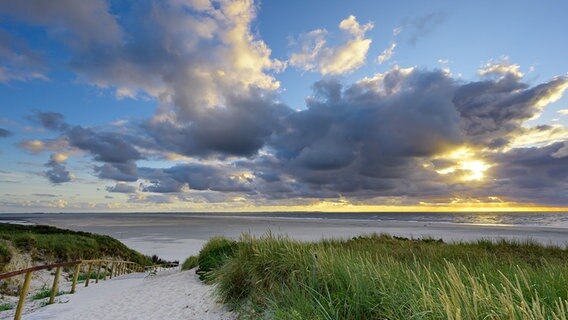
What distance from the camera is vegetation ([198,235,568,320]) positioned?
11.7 feet

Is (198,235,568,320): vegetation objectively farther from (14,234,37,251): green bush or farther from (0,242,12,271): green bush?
(14,234,37,251): green bush

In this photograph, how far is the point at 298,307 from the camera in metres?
5.74

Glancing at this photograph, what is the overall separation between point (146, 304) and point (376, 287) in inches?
337

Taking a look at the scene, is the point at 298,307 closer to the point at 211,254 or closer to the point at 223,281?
the point at 223,281

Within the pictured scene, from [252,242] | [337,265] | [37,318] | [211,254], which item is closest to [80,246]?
[211,254]

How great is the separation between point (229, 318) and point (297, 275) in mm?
2047

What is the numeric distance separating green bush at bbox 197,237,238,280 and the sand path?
0.60 meters

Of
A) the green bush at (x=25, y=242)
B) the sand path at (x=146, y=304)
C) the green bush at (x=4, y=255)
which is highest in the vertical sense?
the green bush at (x=25, y=242)

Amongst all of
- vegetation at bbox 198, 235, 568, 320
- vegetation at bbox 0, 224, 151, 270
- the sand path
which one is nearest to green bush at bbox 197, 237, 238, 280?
the sand path

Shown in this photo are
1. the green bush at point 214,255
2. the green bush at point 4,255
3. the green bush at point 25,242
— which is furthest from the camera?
the green bush at point 25,242

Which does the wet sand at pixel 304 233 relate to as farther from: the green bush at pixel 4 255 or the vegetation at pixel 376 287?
the green bush at pixel 4 255

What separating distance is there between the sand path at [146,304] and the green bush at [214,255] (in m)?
0.60

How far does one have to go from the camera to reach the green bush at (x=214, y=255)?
47.9 feet

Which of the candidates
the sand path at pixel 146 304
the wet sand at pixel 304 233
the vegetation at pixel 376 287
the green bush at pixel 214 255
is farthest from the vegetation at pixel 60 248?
the vegetation at pixel 376 287
